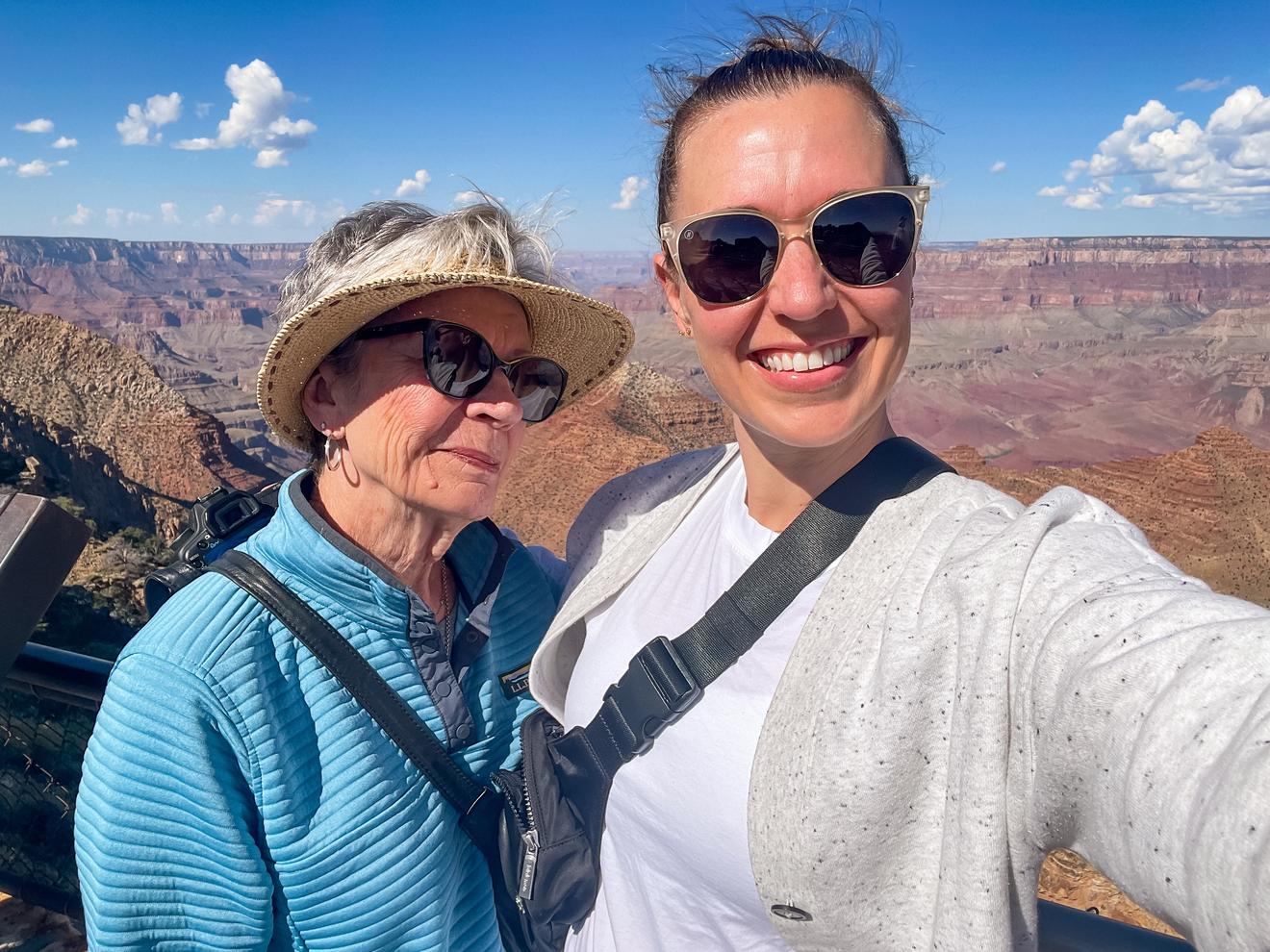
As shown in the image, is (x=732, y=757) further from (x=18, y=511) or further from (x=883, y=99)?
(x=18, y=511)

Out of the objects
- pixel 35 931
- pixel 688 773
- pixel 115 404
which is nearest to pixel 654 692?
pixel 688 773

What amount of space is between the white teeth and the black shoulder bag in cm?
16

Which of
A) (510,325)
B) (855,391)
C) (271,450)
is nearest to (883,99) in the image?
(855,391)

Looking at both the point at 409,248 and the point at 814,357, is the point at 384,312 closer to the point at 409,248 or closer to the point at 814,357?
the point at 409,248

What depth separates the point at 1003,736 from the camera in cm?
84

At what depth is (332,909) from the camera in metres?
1.40

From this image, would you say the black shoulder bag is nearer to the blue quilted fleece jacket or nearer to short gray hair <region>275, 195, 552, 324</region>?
the blue quilted fleece jacket

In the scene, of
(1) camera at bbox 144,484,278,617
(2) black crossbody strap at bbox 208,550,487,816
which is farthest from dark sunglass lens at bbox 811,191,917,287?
(1) camera at bbox 144,484,278,617

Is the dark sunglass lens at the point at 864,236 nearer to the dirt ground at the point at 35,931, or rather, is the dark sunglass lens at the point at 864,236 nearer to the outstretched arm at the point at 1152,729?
the outstretched arm at the point at 1152,729

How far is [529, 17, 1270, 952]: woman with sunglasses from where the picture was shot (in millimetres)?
716

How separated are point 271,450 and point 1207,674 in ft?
318

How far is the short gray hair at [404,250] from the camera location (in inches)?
60.2

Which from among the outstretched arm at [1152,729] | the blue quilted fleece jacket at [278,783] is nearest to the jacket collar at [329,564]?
the blue quilted fleece jacket at [278,783]

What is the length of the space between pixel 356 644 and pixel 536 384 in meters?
0.65
